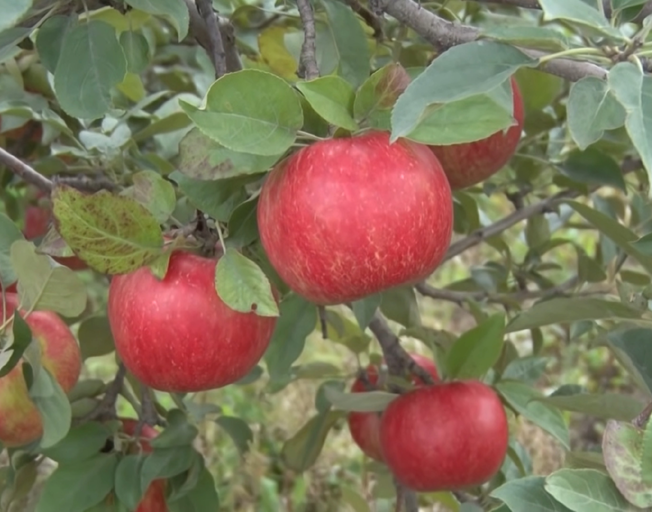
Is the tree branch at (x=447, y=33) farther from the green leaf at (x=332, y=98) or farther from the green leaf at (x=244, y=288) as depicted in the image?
the green leaf at (x=244, y=288)

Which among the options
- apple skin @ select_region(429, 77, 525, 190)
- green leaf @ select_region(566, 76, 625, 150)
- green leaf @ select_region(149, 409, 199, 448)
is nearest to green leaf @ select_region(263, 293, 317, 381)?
green leaf @ select_region(149, 409, 199, 448)

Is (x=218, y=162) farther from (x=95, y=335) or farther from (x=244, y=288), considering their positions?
(x=95, y=335)

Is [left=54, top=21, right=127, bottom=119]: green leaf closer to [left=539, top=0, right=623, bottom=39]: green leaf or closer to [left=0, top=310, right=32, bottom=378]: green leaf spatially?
[left=0, top=310, right=32, bottom=378]: green leaf

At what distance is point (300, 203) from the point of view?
0.55m

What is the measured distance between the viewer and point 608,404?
76cm

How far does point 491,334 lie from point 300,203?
0.41 meters

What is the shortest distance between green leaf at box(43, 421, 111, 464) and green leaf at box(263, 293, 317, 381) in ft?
0.62

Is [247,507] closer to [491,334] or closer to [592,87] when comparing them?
[491,334]

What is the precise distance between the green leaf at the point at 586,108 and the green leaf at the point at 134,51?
470mm

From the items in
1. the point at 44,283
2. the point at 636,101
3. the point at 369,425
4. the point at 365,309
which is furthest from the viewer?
the point at 369,425

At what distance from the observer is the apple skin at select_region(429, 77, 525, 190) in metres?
0.77

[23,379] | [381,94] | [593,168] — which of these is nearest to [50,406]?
[23,379]

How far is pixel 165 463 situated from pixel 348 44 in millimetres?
432

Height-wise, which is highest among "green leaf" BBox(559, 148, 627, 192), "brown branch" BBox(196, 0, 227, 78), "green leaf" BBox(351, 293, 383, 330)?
"brown branch" BBox(196, 0, 227, 78)
